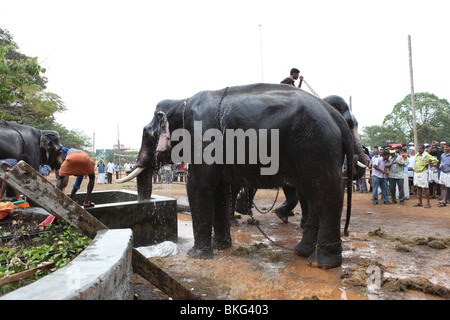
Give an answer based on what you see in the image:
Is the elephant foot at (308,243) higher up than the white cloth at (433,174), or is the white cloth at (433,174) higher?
the white cloth at (433,174)

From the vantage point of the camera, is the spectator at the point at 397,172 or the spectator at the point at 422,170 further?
the spectator at the point at 397,172

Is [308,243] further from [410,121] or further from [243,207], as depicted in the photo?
[410,121]

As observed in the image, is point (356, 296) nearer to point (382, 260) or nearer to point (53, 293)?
point (382, 260)

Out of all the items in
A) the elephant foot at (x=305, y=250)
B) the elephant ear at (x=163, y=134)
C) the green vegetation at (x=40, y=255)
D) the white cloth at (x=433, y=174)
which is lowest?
the elephant foot at (x=305, y=250)

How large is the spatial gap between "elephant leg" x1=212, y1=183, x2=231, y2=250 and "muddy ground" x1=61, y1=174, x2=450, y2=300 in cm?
18

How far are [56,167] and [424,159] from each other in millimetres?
10984

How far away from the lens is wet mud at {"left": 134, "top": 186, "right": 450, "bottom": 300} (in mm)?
3027

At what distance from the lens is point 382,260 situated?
407cm

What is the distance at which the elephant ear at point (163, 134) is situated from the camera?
478 cm

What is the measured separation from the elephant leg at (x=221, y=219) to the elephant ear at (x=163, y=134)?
1102 millimetres

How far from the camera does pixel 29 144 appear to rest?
731 centimetres

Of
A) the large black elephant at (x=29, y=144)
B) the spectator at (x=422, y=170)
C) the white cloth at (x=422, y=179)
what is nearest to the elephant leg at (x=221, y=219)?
the large black elephant at (x=29, y=144)

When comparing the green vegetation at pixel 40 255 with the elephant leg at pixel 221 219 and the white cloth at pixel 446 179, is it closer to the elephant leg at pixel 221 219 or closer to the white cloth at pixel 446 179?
the elephant leg at pixel 221 219
